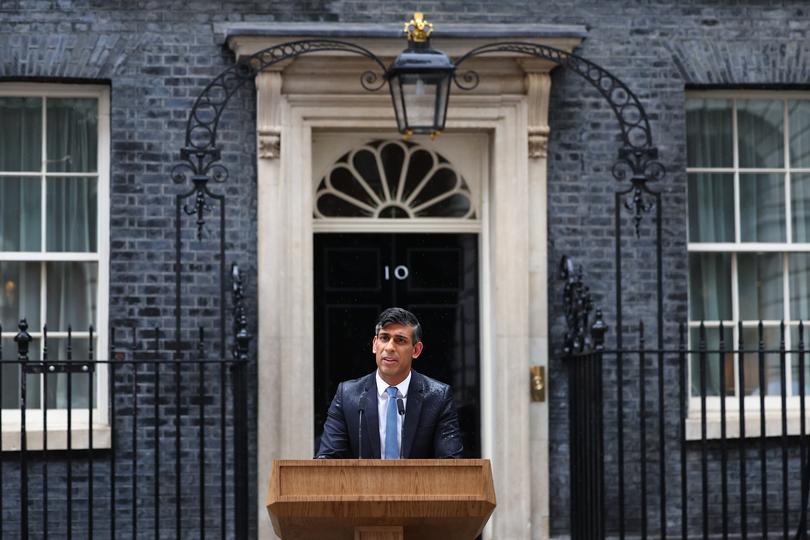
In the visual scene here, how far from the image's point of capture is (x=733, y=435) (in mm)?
10930

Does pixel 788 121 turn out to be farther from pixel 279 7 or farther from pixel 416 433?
pixel 416 433

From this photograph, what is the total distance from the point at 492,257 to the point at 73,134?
2826 mm

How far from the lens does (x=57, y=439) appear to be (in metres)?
10.5

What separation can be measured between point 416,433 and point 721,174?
5428 millimetres

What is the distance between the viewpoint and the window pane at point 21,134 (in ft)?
35.9

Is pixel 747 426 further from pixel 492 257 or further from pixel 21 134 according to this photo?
pixel 21 134

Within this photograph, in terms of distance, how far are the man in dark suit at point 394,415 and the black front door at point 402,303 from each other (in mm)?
4385

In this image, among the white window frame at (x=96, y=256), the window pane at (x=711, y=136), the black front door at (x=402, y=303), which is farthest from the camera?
the window pane at (x=711, y=136)

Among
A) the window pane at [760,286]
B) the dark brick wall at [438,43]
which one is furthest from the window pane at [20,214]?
the window pane at [760,286]

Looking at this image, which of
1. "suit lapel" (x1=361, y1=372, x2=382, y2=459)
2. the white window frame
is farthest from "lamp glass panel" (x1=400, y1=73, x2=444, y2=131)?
"suit lapel" (x1=361, y1=372, x2=382, y2=459)

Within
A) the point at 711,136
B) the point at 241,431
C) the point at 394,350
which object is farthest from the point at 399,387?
the point at 711,136

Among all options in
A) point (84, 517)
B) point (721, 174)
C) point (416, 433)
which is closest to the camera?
point (416, 433)

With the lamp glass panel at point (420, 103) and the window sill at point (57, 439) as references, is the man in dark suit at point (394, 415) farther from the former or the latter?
the window sill at point (57, 439)

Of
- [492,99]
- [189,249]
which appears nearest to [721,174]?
[492,99]
